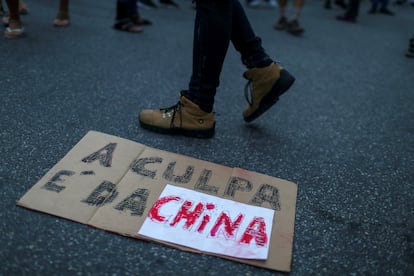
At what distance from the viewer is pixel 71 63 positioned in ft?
5.28

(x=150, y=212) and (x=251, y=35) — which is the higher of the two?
(x=251, y=35)

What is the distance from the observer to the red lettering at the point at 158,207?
2.76 feet

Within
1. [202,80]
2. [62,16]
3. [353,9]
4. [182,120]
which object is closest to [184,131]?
[182,120]

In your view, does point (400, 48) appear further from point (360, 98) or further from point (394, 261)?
point (394, 261)

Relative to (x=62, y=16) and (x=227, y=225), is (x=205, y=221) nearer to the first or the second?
(x=227, y=225)

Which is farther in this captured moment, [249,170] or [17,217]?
[249,170]

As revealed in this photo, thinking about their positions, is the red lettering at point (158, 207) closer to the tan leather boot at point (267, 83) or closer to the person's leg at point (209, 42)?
the person's leg at point (209, 42)

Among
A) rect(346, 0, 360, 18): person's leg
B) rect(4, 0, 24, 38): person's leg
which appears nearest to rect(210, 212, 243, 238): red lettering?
rect(4, 0, 24, 38): person's leg

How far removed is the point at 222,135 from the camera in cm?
123

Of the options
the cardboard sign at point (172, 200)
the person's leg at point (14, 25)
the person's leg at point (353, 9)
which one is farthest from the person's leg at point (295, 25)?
the cardboard sign at point (172, 200)

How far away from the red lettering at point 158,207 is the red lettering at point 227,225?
4.1 inches

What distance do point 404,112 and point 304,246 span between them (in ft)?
3.12

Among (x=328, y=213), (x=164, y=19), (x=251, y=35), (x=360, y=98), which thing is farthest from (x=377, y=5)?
(x=328, y=213)

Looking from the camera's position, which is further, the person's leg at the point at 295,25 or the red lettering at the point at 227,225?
the person's leg at the point at 295,25
